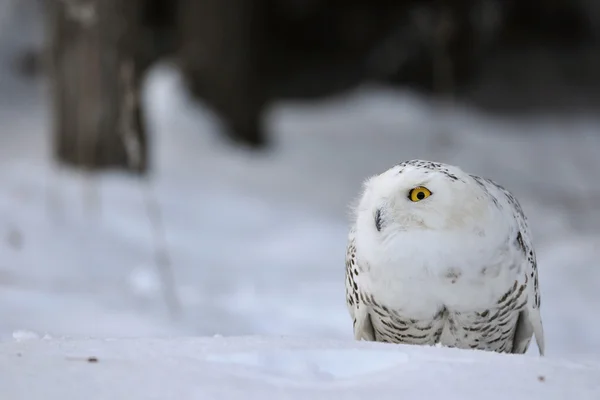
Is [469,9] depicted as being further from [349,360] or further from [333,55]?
[349,360]

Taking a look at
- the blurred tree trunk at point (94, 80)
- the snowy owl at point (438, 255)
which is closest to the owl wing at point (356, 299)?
the snowy owl at point (438, 255)

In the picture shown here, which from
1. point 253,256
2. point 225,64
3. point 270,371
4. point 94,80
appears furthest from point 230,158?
point 270,371

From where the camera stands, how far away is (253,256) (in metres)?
4.74

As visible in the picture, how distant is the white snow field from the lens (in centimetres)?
154

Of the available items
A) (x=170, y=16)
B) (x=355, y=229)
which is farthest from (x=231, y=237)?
(x=170, y=16)

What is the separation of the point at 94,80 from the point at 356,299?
11.2ft

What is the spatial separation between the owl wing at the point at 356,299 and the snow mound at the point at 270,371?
436mm

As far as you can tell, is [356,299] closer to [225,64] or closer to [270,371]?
[270,371]

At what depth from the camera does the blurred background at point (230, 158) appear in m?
3.68

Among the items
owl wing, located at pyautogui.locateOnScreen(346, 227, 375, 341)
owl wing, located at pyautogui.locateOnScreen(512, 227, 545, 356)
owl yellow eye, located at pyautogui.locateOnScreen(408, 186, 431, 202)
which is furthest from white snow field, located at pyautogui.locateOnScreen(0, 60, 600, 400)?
owl yellow eye, located at pyautogui.locateOnScreen(408, 186, 431, 202)

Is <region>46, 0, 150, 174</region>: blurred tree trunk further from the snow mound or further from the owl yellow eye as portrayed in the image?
the snow mound

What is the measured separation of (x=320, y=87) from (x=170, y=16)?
2.34 metres

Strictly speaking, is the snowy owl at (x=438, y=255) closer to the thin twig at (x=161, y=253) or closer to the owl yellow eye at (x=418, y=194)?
the owl yellow eye at (x=418, y=194)

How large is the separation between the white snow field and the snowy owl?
0.82 ft
